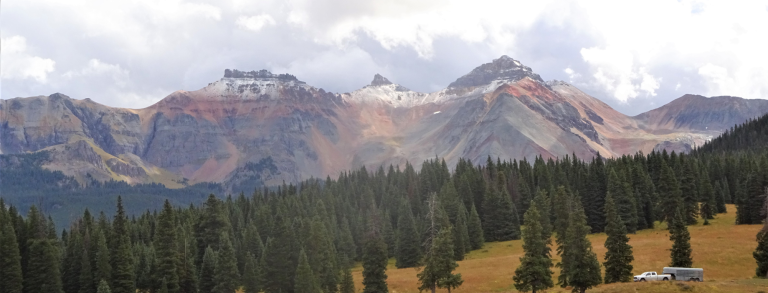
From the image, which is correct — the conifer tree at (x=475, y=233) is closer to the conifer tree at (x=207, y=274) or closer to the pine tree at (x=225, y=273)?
the pine tree at (x=225, y=273)

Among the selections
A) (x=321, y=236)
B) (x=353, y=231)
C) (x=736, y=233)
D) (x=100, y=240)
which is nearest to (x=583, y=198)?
(x=736, y=233)

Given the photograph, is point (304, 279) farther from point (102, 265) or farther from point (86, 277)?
point (86, 277)

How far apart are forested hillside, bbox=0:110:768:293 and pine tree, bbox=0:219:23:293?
→ 15cm

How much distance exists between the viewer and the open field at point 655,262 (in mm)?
76981

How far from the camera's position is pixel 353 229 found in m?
147

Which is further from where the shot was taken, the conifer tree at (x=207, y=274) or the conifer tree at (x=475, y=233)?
the conifer tree at (x=475, y=233)

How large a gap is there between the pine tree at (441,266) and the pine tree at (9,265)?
57575 millimetres

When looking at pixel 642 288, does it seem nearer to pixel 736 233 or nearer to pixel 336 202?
pixel 736 233

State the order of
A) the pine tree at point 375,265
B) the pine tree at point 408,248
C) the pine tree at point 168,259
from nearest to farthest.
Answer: the pine tree at point 375,265 < the pine tree at point 168,259 < the pine tree at point 408,248

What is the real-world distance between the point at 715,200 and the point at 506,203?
1724 inches

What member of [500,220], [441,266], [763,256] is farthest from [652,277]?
[500,220]

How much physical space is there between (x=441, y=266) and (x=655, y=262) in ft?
104

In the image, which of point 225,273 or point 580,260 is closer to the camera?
point 580,260

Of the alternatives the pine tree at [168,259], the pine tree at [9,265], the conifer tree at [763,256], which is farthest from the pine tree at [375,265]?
the pine tree at [9,265]
